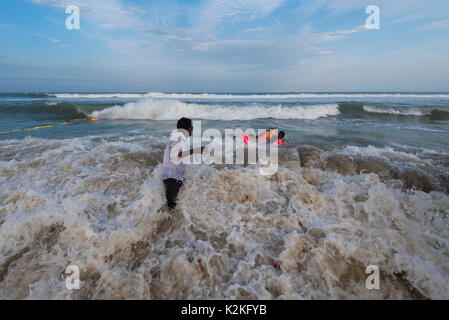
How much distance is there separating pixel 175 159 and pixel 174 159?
0.05ft

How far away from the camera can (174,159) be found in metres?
3.28

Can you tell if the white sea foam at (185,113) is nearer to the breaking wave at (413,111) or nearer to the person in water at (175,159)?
the breaking wave at (413,111)

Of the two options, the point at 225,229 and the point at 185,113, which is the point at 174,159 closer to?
the point at 225,229

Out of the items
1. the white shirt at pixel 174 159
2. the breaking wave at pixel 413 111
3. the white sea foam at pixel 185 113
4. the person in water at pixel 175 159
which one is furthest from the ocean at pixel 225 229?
the breaking wave at pixel 413 111

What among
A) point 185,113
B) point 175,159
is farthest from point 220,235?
point 185,113

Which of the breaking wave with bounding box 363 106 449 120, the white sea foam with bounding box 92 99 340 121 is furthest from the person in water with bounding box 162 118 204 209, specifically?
the breaking wave with bounding box 363 106 449 120

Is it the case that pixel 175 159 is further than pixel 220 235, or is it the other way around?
pixel 175 159

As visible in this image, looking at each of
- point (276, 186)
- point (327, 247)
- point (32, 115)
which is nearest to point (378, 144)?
point (276, 186)

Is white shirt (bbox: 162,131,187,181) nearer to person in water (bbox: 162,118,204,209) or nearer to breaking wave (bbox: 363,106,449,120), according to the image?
person in water (bbox: 162,118,204,209)

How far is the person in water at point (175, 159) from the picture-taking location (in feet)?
10.5
